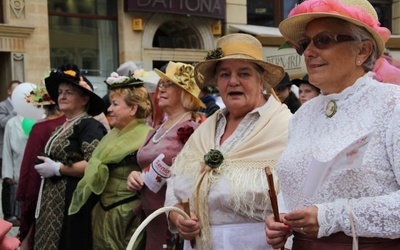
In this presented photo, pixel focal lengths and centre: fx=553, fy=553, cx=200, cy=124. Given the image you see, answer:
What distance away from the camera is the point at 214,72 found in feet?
10.4

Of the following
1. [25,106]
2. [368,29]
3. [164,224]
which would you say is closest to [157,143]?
[164,224]

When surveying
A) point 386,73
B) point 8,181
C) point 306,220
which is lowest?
point 8,181

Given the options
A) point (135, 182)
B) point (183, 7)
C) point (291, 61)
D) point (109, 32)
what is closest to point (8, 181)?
point (291, 61)

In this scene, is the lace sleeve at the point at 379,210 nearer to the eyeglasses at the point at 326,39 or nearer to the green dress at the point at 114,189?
the eyeglasses at the point at 326,39

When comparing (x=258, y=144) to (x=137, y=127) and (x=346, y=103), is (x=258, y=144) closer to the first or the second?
(x=346, y=103)

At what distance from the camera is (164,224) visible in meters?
3.71

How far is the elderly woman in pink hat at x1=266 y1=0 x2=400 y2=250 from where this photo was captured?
184 cm

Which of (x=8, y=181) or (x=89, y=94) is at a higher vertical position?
(x=89, y=94)

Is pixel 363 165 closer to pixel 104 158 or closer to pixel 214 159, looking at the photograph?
pixel 214 159

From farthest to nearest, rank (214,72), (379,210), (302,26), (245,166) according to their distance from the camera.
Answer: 1. (214,72)
2. (245,166)
3. (302,26)
4. (379,210)

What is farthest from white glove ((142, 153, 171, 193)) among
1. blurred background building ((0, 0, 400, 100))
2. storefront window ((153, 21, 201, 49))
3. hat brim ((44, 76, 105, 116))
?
storefront window ((153, 21, 201, 49))

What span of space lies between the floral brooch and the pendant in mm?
756

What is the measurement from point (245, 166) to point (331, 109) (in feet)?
2.34

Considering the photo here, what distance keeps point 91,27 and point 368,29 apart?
11.9m
